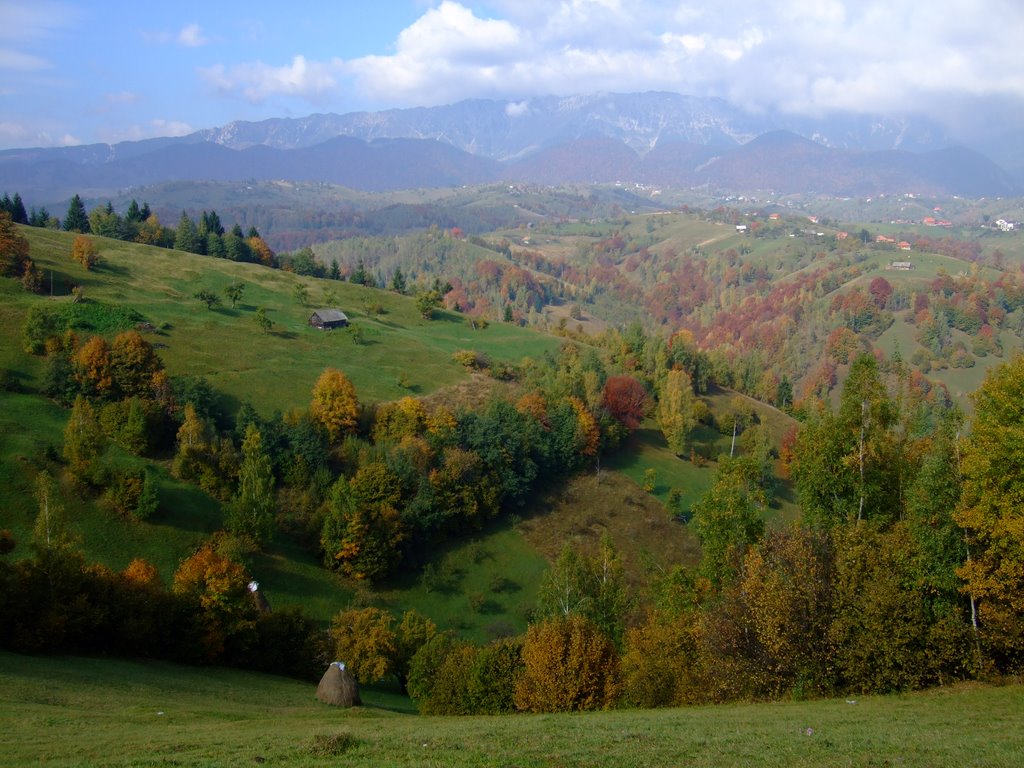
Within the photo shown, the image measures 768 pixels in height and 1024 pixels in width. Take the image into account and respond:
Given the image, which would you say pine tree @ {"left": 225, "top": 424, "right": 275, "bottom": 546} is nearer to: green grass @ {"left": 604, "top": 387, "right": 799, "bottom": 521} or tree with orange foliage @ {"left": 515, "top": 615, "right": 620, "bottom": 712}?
tree with orange foliage @ {"left": 515, "top": 615, "right": 620, "bottom": 712}

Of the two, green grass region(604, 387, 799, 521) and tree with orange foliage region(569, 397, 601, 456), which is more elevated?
tree with orange foliage region(569, 397, 601, 456)

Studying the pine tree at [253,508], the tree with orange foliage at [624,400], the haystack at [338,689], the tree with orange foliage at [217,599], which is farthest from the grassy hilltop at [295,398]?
the haystack at [338,689]

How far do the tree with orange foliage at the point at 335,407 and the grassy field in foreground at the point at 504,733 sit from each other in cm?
4027

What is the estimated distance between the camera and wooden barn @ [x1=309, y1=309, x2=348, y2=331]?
96.4 metres

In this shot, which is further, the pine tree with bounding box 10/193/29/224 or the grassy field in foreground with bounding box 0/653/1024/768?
the pine tree with bounding box 10/193/29/224

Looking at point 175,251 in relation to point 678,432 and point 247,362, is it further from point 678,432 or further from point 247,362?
point 678,432

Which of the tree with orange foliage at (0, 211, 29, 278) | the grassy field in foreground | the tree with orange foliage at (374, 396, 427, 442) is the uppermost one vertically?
the tree with orange foliage at (0, 211, 29, 278)

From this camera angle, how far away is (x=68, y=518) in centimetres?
4669

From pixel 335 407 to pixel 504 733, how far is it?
50287 mm

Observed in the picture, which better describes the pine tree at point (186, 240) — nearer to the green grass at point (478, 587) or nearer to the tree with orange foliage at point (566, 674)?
the green grass at point (478, 587)

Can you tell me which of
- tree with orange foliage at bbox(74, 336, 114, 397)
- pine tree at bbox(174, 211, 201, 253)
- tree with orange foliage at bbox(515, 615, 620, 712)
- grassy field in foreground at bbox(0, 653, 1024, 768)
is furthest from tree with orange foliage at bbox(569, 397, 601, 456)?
pine tree at bbox(174, 211, 201, 253)

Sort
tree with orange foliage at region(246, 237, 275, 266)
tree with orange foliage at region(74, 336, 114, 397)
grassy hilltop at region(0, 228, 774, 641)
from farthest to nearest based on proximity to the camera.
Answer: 1. tree with orange foliage at region(246, 237, 275, 266)
2. tree with orange foliage at region(74, 336, 114, 397)
3. grassy hilltop at region(0, 228, 774, 641)

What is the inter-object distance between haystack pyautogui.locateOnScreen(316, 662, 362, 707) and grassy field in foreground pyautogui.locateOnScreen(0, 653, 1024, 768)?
3.72 m

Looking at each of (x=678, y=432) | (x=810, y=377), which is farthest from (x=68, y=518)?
(x=810, y=377)
